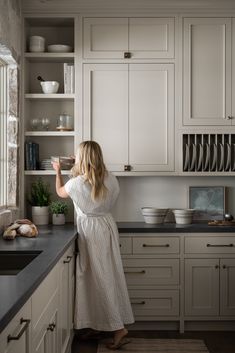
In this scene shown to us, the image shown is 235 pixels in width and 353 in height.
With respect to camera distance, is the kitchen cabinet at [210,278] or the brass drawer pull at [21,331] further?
the kitchen cabinet at [210,278]

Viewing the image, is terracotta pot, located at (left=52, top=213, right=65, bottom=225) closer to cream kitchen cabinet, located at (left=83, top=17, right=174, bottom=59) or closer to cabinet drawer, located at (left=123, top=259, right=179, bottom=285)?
cabinet drawer, located at (left=123, top=259, right=179, bottom=285)

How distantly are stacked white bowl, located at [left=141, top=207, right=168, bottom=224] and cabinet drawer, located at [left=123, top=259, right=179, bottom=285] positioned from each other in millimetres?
393

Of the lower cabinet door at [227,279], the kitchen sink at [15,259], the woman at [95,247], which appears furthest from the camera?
the lower cabinet door at [227,279]

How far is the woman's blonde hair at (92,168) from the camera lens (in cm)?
388

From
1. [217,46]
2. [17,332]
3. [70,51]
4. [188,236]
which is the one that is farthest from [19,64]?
[17,332]

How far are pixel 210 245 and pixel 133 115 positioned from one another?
1.26 meters

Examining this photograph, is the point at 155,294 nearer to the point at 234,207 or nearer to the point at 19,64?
the point at 234,207

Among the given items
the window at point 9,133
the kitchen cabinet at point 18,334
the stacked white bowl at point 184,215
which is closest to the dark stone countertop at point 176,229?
Result: the stacked white bowl at point 184,215

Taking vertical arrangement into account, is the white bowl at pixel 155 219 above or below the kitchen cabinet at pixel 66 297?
above

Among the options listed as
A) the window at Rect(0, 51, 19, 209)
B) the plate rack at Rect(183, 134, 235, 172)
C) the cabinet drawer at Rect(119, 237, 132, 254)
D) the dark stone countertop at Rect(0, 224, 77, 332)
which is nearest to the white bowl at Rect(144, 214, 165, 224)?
the cabinet drawer at Rect(119, 237, 132, 254)

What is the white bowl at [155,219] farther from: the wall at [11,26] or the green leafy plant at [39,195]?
the wall at [11,26]

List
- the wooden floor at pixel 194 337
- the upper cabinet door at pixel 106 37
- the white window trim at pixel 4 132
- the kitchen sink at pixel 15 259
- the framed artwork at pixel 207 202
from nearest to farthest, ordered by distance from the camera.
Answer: the kitchen sink at pixel 15 259 < the wooden floor at pixel 194 337 < the white window trim at pixel 4 132 < the upper cabinet door at pixel 106 37 < the framed artwork at pixel 207 202

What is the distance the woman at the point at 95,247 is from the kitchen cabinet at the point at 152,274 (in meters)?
0.42

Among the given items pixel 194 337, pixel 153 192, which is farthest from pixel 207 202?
pixel 194 337
